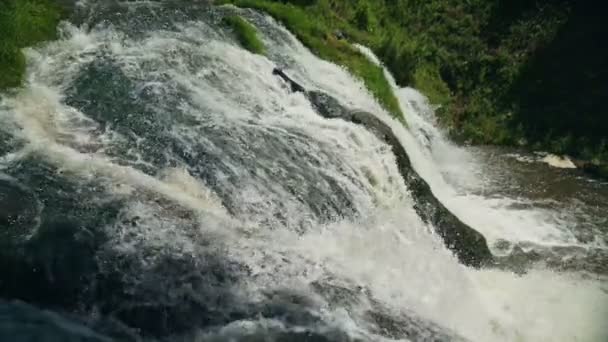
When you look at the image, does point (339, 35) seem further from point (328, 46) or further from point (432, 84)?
point (432, 84)

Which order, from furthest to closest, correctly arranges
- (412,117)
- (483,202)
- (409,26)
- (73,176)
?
(409,26), (412,117), (483,202), (73,176)

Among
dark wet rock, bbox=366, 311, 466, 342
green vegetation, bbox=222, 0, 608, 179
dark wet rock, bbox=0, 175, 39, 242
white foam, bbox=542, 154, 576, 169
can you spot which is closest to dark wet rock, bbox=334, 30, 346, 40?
green vegetation, bbox=222, 0, 608, 179

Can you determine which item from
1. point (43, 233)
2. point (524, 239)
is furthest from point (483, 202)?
point (43, 233)

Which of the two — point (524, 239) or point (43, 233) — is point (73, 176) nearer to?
point (43, 233)

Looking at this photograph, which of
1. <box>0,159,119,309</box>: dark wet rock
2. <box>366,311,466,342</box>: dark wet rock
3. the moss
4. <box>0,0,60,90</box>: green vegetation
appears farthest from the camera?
the moss

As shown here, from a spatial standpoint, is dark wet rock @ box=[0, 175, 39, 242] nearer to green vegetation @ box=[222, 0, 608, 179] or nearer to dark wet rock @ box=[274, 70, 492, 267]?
dark wet rock @ box=[274, 70, 492, 267]

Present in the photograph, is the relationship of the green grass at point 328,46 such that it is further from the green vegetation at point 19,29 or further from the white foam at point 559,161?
the green vegetation at point 19,29
